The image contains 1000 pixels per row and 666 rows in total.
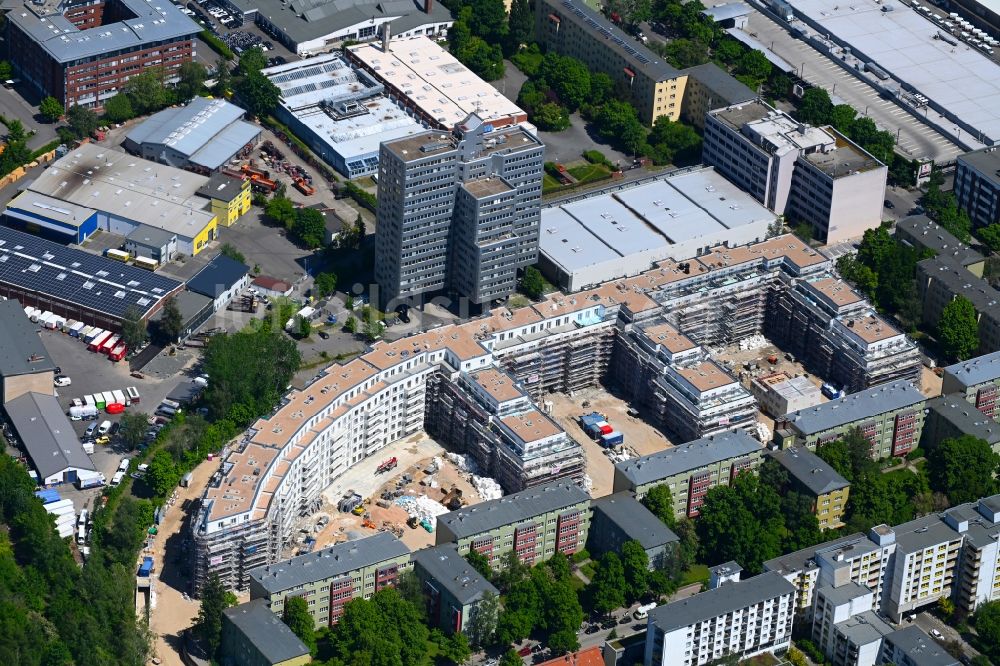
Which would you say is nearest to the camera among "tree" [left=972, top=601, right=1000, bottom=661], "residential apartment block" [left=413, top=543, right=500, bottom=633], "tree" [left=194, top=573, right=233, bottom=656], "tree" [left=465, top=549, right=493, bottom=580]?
"tree" [left=194, top=573, right=233, bottom=656]

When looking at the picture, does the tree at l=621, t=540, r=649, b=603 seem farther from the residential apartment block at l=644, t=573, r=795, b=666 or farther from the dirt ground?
the dirt ground

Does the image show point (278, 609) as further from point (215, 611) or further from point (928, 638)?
point (928, 638)

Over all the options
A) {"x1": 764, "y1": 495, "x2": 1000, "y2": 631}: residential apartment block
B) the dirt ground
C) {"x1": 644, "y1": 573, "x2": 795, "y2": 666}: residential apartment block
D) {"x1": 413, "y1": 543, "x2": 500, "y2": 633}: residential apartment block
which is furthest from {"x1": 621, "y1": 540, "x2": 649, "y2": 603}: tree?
the dirt ground

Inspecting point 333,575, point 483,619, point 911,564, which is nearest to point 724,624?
point 911,564

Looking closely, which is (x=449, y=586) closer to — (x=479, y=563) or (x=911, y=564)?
(x=479, y=563)

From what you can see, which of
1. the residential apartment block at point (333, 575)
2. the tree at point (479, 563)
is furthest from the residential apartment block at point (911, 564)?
the residential apartment block at point (333, 575)

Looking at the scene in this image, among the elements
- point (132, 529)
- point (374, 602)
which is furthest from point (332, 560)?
point (132, 529)
